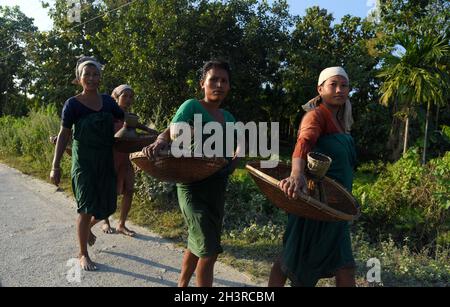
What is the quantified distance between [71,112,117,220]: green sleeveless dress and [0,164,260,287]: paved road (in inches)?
20.6

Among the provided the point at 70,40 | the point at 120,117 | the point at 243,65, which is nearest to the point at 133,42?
the point at 243,65

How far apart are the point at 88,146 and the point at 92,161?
0.43 feet

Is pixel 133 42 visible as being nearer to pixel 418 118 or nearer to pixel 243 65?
pixel 243 65

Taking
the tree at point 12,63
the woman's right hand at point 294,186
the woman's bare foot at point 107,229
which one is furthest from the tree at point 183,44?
the tree at point 12,63

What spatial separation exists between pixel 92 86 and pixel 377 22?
1296 centimetres

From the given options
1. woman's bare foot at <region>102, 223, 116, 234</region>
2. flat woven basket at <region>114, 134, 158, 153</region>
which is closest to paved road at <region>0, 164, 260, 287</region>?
woman's bare foot at <region>102, 223, 116, 234</region>

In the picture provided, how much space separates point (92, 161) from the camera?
3336 millimetres

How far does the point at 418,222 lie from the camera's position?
5008 mm

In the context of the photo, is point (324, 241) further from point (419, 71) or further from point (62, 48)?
point (62, 48)

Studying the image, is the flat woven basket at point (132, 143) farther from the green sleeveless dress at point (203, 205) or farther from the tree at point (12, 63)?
the tree at point (12, 63)

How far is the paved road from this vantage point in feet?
10.5

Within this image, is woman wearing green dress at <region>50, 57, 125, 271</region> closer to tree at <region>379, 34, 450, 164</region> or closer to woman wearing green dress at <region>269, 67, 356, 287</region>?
woman wearing green dress at <region>269, 67, 356, 287</region>

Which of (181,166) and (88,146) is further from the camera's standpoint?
(88,146)

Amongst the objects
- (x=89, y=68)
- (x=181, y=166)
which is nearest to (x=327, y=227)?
(x=181, y=166)
